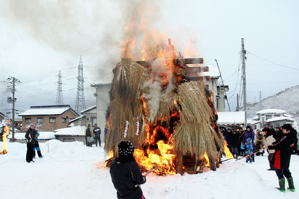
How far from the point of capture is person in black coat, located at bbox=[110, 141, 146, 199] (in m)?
4.61

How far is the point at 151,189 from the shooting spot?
24.4 ft

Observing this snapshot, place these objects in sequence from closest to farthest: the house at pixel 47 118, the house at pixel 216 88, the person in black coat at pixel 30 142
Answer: the person in black coat at pixel 30 142, the house at pixel 216 88, the house at pixel 47 118

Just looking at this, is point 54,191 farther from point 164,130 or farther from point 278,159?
point 278,159

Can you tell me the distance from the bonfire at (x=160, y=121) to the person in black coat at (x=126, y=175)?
4125 millimetres

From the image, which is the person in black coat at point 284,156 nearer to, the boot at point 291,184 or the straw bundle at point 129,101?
the boot at point 291,184

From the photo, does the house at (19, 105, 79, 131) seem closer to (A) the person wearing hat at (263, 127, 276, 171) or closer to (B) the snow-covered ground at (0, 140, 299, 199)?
(B) the snow-covered ground at (0, 140, 299, 199)

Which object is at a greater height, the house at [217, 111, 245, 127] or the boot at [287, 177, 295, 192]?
the house at [217, 111, 245, 127]

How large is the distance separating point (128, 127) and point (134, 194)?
444 cm

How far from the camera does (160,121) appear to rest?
931 centimetres

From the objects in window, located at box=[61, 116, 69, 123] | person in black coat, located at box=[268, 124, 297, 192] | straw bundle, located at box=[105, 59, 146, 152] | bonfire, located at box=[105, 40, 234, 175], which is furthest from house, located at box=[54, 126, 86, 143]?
person in black coat, located at box=[268, 124, 297, 192]

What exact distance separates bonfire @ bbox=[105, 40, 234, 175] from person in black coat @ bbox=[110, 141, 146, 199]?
412cm

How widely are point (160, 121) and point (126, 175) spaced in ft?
15.7

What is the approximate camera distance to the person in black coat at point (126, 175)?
15.1ft

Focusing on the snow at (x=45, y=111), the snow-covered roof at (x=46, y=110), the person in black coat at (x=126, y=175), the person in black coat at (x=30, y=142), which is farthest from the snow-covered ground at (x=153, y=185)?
the snow-covered roof at (x=46, y=110)
